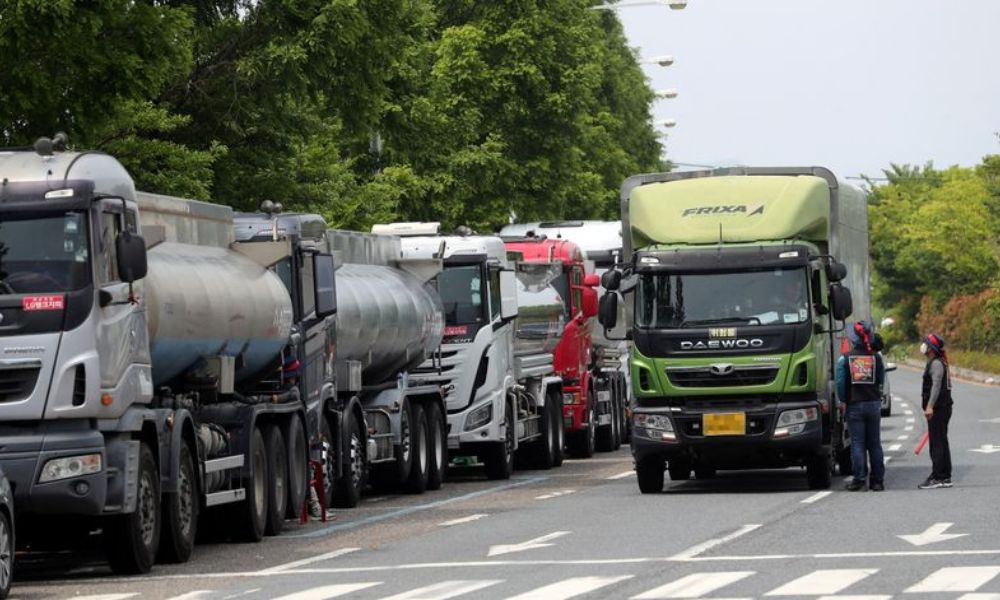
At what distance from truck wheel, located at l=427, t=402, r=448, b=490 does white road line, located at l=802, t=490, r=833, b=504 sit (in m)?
5.64

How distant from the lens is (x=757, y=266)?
25.6 metres

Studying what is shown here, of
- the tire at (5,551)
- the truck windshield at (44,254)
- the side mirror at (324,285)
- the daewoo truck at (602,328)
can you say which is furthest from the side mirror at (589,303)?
the tire at (5,551)

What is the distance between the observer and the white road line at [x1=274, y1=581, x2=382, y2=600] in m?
15.3

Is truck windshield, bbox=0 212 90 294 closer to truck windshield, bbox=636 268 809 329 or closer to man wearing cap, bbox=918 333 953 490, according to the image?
truck windshield, bbox=636 268 809 329

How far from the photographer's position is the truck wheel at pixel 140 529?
58.2ft

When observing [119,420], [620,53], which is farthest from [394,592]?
[620,53]

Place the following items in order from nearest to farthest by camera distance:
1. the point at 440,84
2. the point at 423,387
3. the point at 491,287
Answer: the point at 423,387 → the point at 491,287 → the point at 440,84

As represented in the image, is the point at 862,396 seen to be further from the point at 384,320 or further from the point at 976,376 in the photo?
the point at 976,376

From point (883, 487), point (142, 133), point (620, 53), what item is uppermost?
point (620, 53)

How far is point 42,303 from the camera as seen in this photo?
17078mm

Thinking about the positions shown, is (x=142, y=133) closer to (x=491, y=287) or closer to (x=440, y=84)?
(x=491, y=287)

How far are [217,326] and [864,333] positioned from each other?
28.2 feet

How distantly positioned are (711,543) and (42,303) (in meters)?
5.49

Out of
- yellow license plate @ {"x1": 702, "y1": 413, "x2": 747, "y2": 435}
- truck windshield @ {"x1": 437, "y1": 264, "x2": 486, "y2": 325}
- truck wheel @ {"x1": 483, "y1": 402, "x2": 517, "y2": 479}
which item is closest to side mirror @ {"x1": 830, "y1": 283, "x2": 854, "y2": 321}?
yellow license plate @ {"x1": 702, "y1": 413, "x2": 747, "y2": 435}
